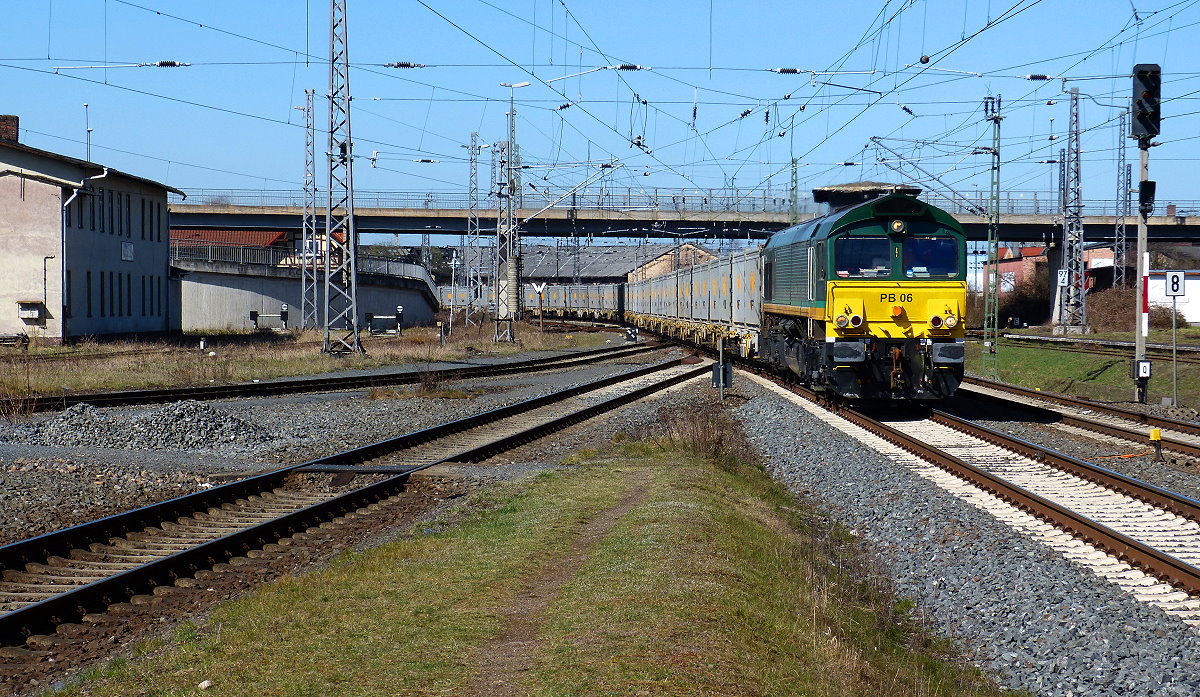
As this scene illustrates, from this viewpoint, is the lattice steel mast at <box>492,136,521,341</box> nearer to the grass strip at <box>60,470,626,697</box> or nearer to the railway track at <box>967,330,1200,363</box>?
the railway track at <box>967,330,1200,363</box>

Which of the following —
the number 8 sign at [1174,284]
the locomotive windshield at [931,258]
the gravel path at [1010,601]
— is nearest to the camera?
the gravel path at [1010,601]

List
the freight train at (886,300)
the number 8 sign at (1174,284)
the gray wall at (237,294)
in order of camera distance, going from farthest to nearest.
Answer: the gray wall at (237,294) → the number 8 sign at (1174,284) → the freight train at (886,300)

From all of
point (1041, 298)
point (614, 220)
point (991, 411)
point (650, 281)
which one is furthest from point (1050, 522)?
point (1041, 298)

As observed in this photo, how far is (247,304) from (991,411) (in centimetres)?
4390

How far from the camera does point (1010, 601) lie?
865 centimetres

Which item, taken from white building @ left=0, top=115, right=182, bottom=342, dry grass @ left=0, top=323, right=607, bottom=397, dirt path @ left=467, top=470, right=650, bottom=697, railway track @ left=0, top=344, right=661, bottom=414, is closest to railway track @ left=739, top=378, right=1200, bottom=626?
dirt path @ left=467, top=470, right=650, bottom=697

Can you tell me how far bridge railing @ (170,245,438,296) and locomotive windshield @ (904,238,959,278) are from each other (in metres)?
37.8

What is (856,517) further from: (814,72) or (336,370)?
(336,370)

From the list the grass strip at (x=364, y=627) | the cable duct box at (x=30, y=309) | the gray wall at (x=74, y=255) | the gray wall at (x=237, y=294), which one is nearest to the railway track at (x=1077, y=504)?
the grass strip at (x=364, y=627)

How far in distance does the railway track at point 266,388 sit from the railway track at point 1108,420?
44.3 feet

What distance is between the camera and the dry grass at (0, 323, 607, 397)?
25953mm

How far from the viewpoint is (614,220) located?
7850cm

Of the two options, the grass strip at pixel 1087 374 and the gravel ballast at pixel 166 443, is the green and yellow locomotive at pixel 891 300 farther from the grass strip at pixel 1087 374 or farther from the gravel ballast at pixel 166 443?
the grass strip at pixel 1087 374

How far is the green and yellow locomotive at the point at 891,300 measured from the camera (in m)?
19.5
